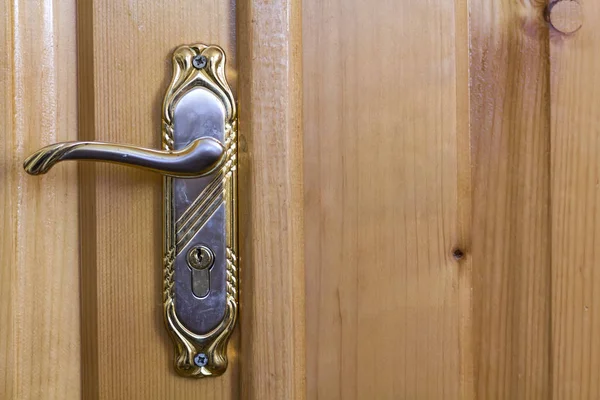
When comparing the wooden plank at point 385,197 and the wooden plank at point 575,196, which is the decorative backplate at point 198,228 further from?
the wooden plank at point 575,196

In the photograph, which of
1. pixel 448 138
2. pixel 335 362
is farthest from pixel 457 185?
pixel 335 362

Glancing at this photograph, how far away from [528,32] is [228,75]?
23 centimetres

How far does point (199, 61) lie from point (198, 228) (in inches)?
4.7

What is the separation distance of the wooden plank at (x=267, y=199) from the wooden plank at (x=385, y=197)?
0.03 m

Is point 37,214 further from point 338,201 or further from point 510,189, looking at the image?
point 510,189

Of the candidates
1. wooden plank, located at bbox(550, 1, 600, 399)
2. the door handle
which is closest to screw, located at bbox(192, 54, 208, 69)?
the door handle

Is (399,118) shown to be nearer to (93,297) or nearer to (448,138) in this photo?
(448,138)

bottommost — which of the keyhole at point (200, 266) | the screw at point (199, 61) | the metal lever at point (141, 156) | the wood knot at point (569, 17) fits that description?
the keyhole at point (200, 266)

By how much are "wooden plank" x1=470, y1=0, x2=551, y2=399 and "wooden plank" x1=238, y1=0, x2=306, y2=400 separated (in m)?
0.15

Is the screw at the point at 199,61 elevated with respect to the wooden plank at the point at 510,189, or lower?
elevated

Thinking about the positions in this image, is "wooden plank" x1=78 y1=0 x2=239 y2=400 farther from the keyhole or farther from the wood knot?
the wood knot

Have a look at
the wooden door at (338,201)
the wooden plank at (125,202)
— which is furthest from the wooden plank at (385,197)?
the wooden plank at (125,202)

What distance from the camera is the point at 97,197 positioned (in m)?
0.39

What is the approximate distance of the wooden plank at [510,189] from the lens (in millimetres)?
423
